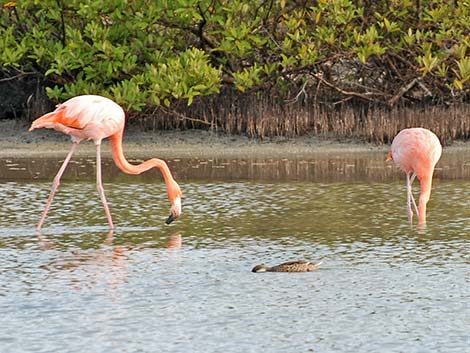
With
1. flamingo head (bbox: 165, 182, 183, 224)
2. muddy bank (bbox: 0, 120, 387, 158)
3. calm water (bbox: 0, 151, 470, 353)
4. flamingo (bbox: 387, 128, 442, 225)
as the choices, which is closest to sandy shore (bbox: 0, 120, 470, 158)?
muddy bank (bbox: 0, 120, 387, 158)

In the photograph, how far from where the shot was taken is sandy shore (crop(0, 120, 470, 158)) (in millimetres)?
16703

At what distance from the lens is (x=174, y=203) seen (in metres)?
9.55

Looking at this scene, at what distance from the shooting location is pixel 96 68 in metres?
16.9

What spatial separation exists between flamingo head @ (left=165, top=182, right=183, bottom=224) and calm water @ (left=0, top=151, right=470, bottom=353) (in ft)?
0.60

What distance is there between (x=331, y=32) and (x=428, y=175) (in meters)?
6.37

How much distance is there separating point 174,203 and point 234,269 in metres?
1.88

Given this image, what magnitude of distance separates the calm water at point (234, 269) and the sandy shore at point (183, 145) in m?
3.49

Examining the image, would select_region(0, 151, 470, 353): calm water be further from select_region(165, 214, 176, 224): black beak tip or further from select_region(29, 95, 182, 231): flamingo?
select_region(29, 95, 182, 231): flamingo

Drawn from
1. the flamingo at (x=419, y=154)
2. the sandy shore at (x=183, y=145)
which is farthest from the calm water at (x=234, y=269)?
the sandy shore at (x=183, y=145)

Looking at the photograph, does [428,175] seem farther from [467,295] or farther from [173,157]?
[173,157]

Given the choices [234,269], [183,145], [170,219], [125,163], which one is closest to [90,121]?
[125,163]

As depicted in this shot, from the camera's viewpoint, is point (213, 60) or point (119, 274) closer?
point (119, 274)

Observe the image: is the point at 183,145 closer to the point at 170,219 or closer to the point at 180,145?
the point at 180,145

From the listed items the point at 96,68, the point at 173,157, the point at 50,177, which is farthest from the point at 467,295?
the point at 96,68
